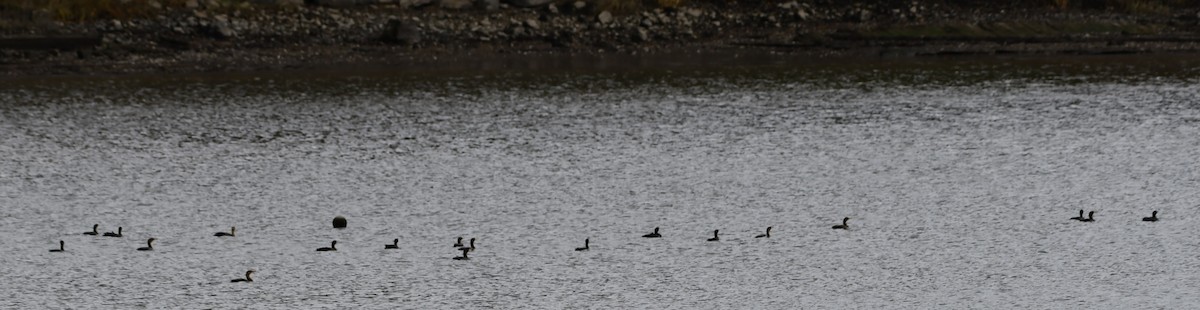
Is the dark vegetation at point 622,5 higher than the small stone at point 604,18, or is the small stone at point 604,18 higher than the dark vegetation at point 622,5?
the dark vegetation at point 622,5

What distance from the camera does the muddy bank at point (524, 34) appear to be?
41719mm

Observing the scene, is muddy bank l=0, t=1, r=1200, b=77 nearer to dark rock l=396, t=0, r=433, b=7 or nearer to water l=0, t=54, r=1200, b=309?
dark rock l=396, t=0, r=433, b=7

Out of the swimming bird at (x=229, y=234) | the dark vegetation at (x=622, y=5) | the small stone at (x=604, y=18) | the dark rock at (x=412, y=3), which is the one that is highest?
the dark rock at (x=412, y=3)

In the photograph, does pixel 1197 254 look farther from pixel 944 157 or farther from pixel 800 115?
pixel 800 115

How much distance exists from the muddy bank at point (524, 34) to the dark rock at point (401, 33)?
40 millimetres

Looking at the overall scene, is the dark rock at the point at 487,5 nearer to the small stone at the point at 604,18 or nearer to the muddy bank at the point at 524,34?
the muddy bank at the point at 524,34

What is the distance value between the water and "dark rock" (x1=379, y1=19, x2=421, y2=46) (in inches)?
140

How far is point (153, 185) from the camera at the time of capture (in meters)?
27.2

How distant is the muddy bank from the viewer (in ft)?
137

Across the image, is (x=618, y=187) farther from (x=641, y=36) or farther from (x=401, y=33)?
(x=401, y=33)

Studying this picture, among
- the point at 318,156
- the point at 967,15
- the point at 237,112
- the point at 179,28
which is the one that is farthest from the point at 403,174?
the point at 967,15

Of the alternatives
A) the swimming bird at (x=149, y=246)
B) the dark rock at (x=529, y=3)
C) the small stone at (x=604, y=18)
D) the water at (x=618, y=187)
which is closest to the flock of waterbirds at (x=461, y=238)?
the swimming bird at (x=149, y=246)

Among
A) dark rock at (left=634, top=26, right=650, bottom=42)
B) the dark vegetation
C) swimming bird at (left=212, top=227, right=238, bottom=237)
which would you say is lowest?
swimming bird at (left=212, top=227, right=238, bottom=237)

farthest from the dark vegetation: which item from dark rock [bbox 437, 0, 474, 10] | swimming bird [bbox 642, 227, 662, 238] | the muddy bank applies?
swimming bird [bbox 642, 227, 662, 238]
